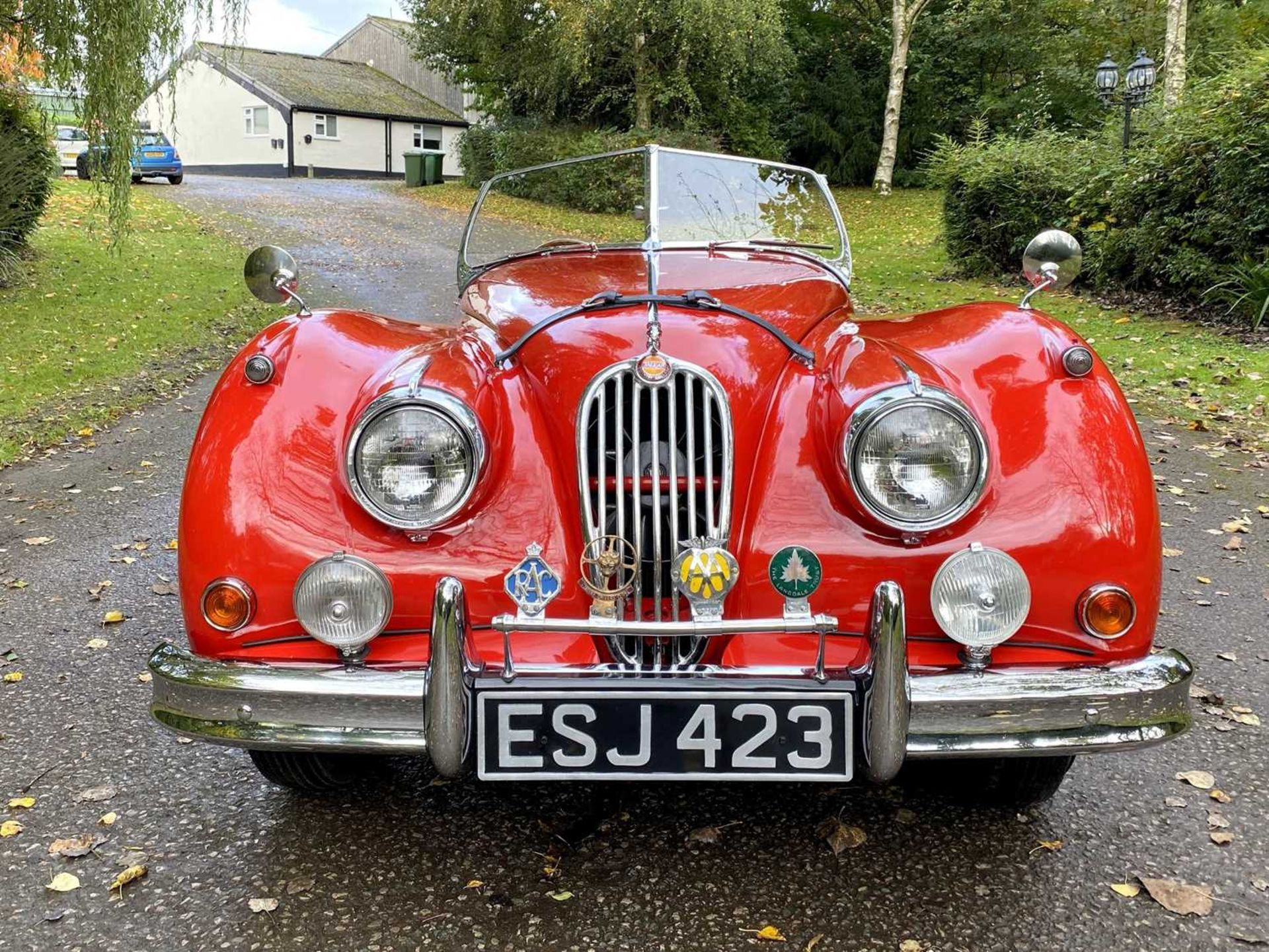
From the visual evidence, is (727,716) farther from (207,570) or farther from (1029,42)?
(1029,42)

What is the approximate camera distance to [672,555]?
2314mm

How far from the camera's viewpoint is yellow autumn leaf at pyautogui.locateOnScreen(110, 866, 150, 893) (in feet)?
7.52

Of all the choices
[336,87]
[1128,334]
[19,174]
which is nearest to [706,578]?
[1128,334]

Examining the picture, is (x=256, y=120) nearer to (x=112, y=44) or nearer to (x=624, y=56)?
(x=624, y=56)

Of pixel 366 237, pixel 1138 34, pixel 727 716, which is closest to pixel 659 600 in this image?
pixel 727 716

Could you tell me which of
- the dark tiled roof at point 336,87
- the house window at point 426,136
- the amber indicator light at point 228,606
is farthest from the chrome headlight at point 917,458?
the house window at point 426,136

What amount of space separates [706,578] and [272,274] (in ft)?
5.46

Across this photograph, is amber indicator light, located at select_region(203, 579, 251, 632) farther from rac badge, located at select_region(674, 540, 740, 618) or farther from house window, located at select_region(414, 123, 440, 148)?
house window, located at select_region(414, 123, 440, 148)

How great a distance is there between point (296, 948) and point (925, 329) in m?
2.20

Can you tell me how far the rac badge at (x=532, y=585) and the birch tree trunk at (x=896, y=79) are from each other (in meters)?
22.1

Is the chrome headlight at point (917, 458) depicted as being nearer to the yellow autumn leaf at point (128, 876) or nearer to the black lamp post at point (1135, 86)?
the yellow autumn leaf at point (128, 876)

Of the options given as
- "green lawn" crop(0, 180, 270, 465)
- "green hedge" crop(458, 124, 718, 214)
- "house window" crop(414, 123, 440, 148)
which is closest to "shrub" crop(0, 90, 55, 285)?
"green lawn" crop(0, 180, 270, 465)

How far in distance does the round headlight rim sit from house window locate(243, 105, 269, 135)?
1467 inches

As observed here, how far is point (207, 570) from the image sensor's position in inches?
87.4
